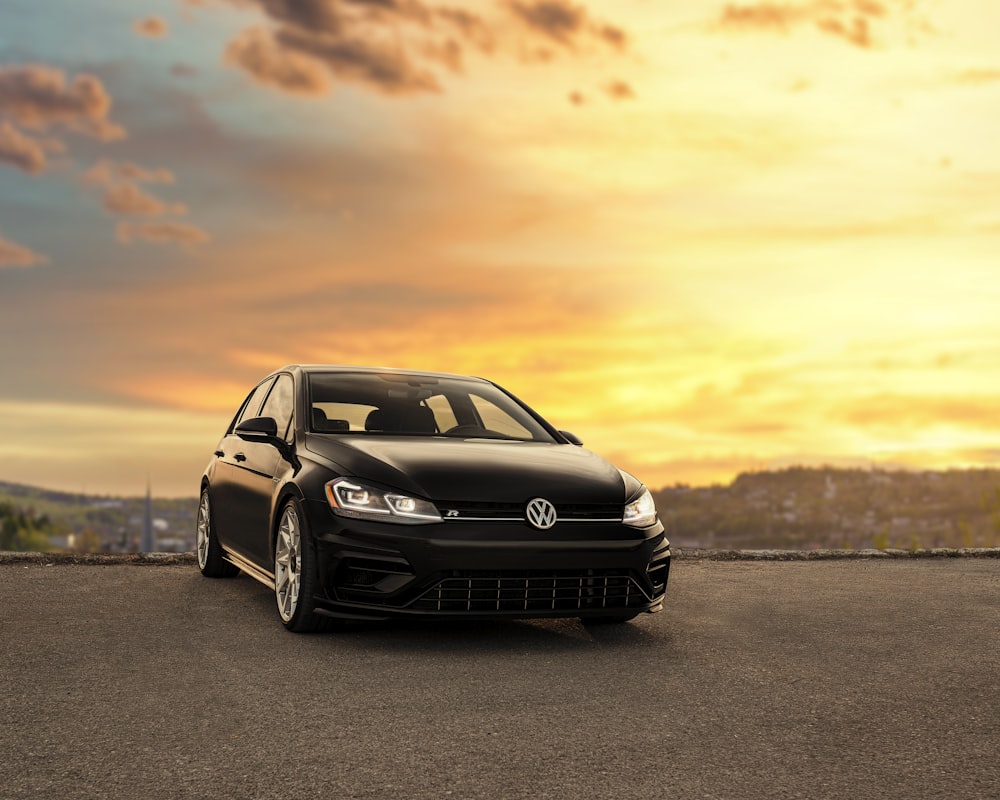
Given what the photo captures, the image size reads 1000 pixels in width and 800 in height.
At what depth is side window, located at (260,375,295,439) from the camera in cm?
790

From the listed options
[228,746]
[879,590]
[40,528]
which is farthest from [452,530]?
[40,528]

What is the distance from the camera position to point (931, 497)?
472 feet

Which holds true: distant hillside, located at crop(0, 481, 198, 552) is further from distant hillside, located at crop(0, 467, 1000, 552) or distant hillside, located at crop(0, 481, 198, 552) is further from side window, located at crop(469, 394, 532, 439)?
side window, located at crop(469, 394, 532, 439)

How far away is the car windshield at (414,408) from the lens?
770cm

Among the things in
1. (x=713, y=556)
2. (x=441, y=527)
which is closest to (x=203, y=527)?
(x=441, y=527)

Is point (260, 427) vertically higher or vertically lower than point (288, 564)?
higher

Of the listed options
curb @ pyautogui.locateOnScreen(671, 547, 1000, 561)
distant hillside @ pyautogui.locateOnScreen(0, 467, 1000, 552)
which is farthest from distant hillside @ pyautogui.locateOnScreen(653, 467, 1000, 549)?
curb @ pyautogui.locateOnScreen(671, 547, 1000, 561)

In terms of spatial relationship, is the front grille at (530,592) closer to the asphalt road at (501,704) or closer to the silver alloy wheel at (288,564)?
the asphalt road at (501,704)

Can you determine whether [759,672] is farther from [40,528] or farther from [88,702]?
[40,528]

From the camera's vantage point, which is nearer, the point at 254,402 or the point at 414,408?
the point at 414,408

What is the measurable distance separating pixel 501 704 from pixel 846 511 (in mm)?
168523

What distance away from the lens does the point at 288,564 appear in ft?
23.1

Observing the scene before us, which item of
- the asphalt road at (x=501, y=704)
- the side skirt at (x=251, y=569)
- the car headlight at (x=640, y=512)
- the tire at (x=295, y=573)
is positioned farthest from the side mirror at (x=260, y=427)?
the car headlight at (x=640, y=512)

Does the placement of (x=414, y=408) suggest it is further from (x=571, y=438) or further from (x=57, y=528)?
(x=57, y=528)
